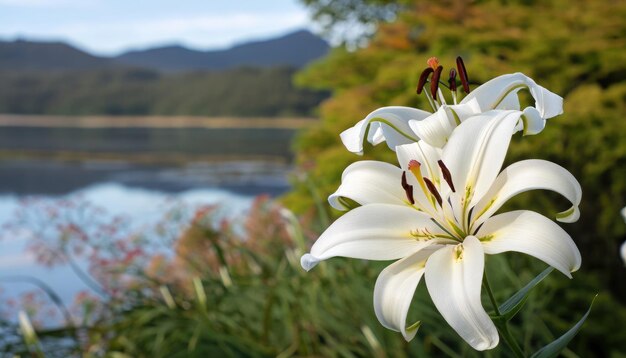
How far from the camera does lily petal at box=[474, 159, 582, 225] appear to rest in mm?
643

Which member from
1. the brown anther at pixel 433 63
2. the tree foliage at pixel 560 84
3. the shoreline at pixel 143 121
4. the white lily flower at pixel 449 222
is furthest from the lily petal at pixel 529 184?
the shoreline at pixel 143 121

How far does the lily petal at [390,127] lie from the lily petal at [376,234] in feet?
0.21

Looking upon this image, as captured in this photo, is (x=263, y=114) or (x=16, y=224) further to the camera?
(x=263, y=114)

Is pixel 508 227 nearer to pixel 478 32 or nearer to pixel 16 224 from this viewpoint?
pixel 478 32

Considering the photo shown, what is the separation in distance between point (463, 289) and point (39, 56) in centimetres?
8491

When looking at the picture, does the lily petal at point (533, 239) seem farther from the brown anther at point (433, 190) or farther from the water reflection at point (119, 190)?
the water reflection at point (119, 190)

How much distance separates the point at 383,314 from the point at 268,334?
1626mm

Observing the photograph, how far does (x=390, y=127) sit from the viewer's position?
73 cm

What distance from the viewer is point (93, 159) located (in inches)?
867

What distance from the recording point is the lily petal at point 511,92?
2.30 ft

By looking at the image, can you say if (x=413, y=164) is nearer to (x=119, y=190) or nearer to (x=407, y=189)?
(x=407, y=189)

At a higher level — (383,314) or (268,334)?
(383,314)

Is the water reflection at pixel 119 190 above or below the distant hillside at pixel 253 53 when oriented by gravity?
below

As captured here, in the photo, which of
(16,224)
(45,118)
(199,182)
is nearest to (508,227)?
(16,224)
